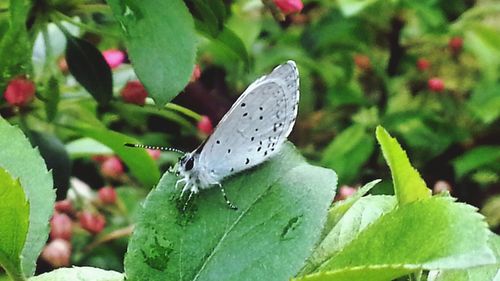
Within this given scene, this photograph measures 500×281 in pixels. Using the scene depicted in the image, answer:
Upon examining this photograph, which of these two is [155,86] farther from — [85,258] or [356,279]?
[85,258]

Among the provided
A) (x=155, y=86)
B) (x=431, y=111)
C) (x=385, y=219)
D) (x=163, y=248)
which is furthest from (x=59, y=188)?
(x=431, y=111)

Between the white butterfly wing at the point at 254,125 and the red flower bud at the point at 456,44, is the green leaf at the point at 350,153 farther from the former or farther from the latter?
the white butterfly wing at the point at 254,125

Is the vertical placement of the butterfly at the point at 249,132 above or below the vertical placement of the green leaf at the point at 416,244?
Answer: below

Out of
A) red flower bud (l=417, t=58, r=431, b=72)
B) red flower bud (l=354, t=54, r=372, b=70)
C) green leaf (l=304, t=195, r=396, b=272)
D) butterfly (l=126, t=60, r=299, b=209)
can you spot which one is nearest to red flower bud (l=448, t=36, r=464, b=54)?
red flower bud (l=417, t=58, r=431, b=72)

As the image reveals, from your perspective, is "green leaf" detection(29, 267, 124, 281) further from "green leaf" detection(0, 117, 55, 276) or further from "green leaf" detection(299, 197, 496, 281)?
"green leaf" detection(299, 197, 496, 281)

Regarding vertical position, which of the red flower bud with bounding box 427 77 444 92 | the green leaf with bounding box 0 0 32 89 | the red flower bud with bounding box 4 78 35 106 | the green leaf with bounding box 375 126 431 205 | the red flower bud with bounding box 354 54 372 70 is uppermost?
the green leaf with bounding box 375 126 431 205

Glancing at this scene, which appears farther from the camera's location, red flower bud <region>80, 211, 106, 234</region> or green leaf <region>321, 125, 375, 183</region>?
green leaf <region>321, 125, 375, 183</region>

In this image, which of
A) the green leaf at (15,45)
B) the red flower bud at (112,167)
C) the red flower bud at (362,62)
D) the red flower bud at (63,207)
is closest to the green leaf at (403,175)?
the green leaf at (15,45)
